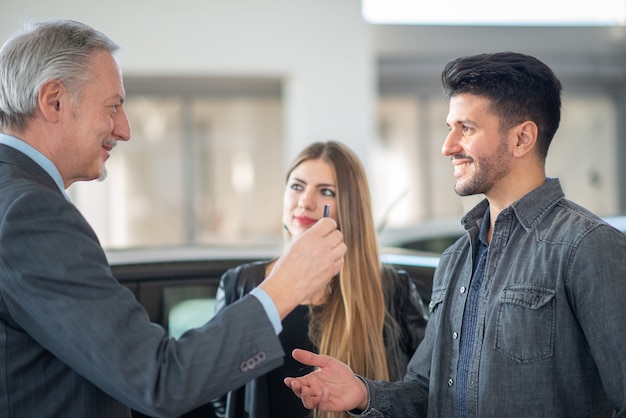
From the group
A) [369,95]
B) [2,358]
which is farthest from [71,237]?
[369,95]

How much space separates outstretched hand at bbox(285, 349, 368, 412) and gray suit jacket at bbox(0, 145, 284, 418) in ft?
1.91

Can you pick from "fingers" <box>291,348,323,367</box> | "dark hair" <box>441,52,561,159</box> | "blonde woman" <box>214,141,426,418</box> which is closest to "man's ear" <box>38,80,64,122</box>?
"fingers" <box>291,348,323,367</box>

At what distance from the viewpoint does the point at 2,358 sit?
1645mm

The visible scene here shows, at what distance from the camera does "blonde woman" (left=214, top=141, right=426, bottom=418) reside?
288 centimetres

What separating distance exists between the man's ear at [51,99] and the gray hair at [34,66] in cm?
1

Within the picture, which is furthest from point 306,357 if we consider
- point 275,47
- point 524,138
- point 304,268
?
point 275,47

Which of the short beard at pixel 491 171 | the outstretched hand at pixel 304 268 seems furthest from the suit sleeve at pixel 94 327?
the short beard at pixel 491 171

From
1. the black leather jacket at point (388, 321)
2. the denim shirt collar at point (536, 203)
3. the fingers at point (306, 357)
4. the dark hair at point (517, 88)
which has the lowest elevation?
the black leather jacket at point (388, 321)

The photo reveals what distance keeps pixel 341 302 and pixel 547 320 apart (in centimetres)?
124

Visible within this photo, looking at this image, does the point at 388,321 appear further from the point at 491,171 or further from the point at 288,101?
the point at 288,101

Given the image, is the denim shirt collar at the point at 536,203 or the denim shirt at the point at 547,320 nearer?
the denim shirt at the point at 547,320

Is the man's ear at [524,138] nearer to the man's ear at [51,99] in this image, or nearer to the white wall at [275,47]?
the man's ear at [51,99]

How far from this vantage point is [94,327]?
157cm

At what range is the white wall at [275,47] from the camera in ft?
28.0
